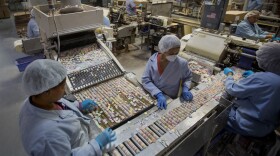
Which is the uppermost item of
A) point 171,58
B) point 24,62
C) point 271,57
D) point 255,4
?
point 255,4

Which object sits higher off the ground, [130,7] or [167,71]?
[130,7]

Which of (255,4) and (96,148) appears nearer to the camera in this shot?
(96,148)

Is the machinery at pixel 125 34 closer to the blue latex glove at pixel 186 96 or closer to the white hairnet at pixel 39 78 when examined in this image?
the blue latex glove at pixel 186 96

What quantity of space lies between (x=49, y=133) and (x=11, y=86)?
3.86m

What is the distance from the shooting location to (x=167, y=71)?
7.07ft

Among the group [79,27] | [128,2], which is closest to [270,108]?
[79,27]

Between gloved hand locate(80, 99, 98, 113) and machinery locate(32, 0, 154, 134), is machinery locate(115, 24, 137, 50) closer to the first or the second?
machinery locate(32, 0, 154, 134)

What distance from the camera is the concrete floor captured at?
2639mm

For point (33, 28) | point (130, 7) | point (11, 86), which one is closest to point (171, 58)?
point (33, 28)

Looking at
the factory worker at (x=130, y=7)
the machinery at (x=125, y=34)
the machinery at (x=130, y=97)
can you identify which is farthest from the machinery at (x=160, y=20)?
the machinery at (x=130, y=97)

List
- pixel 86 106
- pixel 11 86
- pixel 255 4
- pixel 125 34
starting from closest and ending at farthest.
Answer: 1. pixel 86 106
2. pixel 11 86
3. pixel 125 34
4. pixel 255 4

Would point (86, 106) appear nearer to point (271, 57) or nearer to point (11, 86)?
point (271, 57)

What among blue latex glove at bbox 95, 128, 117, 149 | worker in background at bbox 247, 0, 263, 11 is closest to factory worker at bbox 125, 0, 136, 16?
worker in background at bbox 247, 0, 263, 11

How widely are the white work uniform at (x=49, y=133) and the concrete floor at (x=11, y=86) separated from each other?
194 cm
